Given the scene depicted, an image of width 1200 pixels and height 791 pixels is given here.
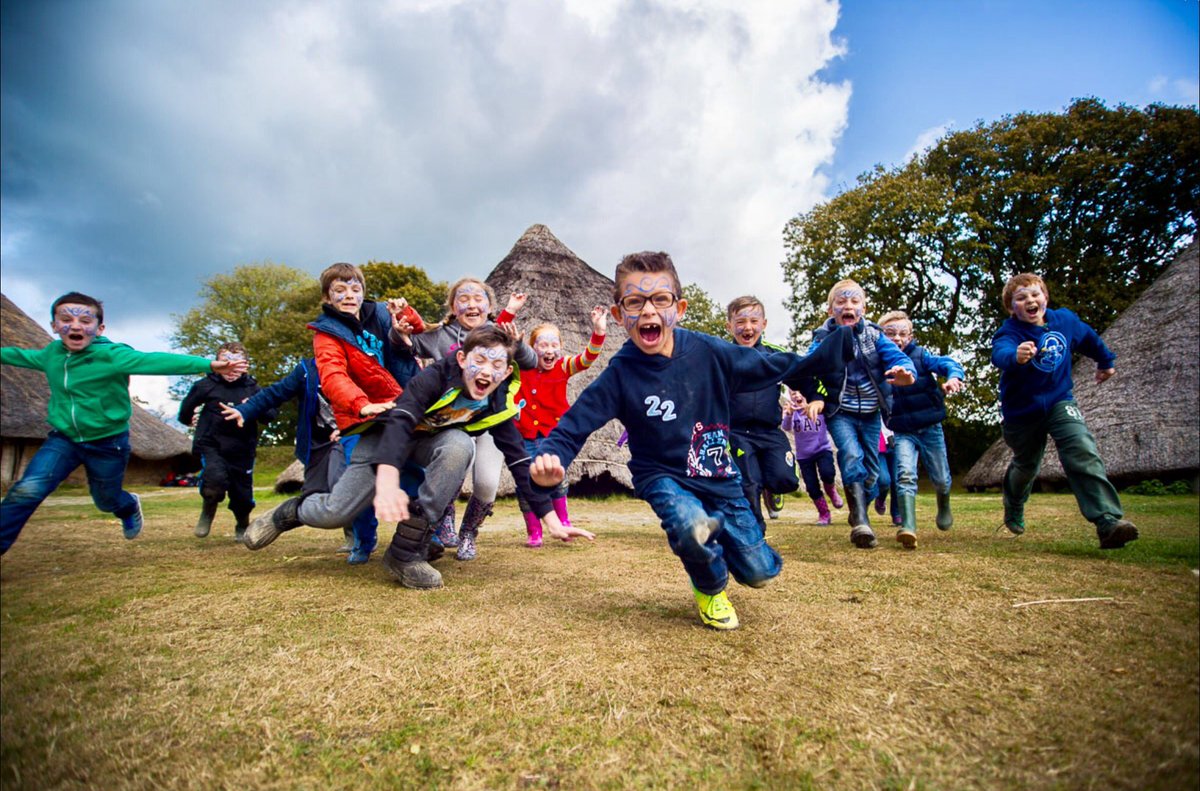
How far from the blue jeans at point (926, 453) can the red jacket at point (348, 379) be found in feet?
13.6

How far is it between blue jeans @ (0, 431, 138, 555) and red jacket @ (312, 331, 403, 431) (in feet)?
3.93

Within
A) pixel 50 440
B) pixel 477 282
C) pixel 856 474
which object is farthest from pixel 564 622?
pixel 856 474

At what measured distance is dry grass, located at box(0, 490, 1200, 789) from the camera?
135cm

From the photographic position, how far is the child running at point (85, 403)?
2.05 meters

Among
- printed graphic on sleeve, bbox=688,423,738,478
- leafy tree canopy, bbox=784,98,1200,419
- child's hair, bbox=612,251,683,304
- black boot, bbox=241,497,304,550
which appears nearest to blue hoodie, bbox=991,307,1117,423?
printed graphic on sleeve, bbox=688,423,738,478

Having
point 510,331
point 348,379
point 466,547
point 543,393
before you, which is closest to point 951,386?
point 510,331

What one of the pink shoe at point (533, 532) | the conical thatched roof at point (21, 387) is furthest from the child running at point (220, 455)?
the conical thatched roof at point (21, 387)

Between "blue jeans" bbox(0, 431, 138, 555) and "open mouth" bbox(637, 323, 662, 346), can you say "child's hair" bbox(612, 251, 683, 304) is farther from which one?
"blue jeans" bbox(0, 431, 138, 555)

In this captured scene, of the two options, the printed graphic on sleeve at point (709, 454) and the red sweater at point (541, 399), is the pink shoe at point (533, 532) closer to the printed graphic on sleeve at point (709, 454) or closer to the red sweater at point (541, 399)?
the red sweater at point (541, 399)

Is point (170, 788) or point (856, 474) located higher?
point (856, 474)

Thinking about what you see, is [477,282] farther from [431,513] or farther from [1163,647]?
[1163,647]

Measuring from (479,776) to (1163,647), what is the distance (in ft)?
5.46

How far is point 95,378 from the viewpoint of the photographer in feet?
9.87

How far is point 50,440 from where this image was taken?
9.16 ft
